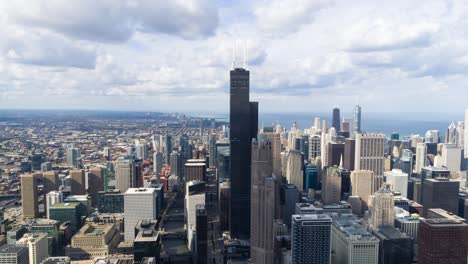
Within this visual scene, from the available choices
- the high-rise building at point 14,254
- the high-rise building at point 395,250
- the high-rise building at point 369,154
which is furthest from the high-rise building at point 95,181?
the high-rise building at point 395,250

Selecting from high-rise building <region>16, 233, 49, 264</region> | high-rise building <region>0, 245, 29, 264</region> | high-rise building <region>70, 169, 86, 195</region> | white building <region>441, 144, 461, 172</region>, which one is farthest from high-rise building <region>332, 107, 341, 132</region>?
high-rise building <region>0, 245, 29, 264</region>

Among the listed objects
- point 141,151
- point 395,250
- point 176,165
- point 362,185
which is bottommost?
point 395,250

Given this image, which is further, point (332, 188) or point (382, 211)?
point (332, 188)

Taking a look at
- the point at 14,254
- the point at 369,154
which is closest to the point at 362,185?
the point at 369,154

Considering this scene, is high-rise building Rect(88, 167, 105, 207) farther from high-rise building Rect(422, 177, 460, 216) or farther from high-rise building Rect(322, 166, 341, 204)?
high-rise building Rect(422, 177, 460, 216)

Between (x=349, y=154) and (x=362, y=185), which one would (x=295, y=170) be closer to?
(x=362, y=185)

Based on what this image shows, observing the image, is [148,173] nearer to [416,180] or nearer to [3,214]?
[3,214]
